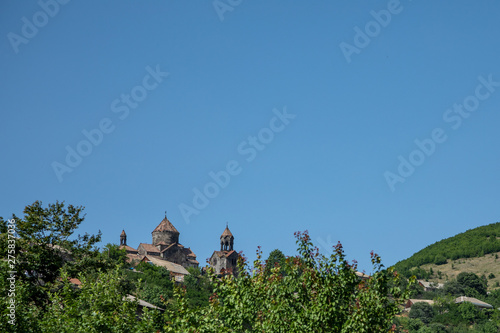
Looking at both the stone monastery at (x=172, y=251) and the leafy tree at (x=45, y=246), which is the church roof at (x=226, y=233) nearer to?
the stone monastery at (x=172, y=251)

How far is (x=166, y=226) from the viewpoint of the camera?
141625mm

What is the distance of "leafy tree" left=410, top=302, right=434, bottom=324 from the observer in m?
131

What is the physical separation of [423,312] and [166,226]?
57.0 m

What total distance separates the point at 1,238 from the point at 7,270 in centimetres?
1216

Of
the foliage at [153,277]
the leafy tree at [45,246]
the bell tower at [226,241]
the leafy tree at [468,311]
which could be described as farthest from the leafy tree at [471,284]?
the leafy tree at [45,246]

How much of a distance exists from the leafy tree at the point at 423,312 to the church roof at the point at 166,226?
5259cm

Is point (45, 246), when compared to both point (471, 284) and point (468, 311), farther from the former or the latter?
point (471, 284)

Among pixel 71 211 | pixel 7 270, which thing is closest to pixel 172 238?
pixel 71 211

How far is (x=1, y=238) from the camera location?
135 ft

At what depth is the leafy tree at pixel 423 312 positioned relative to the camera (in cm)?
13123

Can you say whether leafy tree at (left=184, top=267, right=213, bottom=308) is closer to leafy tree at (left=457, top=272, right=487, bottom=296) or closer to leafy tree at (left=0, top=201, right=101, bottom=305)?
leafy tree at (left=0, top=201, right=101, bottom=305)

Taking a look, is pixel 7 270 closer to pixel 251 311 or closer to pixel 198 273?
pixel 251 311

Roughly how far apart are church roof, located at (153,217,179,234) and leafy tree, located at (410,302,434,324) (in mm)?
52587

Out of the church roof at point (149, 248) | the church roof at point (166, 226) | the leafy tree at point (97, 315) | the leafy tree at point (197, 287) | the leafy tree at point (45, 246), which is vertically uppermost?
the church roof at point (166, 226)
